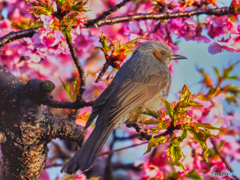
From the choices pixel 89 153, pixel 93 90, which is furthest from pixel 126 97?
pixel 89 153

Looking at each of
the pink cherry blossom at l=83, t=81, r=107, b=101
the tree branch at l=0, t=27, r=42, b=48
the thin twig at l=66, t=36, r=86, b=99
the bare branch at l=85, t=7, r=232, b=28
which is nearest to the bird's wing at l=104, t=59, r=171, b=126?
the pink cherry blossom at l=83, t=81, r=107, b=101

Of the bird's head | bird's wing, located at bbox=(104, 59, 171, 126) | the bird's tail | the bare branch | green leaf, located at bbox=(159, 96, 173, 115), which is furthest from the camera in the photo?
the bird's head

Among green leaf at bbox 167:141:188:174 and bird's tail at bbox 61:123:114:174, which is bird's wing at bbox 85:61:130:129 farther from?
green leaf at bbox 167:141:188:174

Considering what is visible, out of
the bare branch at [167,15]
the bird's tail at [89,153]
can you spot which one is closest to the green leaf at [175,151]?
the bird's tail at [89,153]

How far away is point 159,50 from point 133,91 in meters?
0.85

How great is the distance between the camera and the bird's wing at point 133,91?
208 cm

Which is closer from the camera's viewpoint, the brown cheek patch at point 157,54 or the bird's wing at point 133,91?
the bird's wing at point 133,91

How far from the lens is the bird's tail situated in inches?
68.6

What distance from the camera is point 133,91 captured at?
7.44 ft

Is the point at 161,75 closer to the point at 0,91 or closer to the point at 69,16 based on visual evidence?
the point at 69,16

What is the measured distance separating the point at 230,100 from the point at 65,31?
2343mm

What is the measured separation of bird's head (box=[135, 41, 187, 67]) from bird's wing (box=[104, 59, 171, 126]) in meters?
0.28

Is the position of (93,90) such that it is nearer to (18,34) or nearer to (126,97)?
(126,97)

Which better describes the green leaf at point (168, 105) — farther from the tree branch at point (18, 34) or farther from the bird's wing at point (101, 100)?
the tree branch at point (18, 34)
